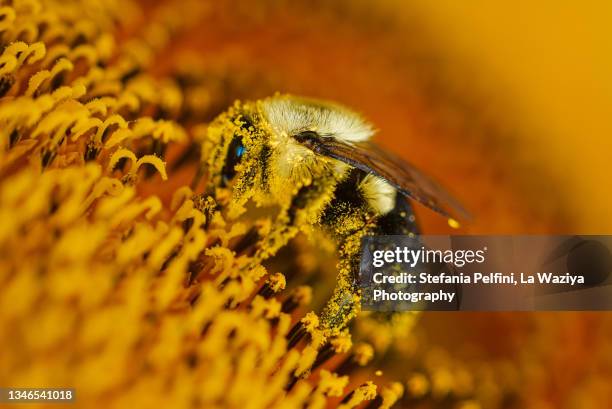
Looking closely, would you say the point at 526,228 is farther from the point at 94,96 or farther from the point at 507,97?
the point at 94,96

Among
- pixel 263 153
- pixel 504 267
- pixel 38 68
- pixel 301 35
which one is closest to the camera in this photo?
pixel 263 153

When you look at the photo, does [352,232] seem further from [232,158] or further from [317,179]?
[232,158]

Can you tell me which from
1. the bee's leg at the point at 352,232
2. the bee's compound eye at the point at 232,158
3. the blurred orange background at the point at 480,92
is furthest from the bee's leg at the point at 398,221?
the blurred orange background at the point at 480,92

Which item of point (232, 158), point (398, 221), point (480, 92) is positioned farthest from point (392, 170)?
point (480, 92)

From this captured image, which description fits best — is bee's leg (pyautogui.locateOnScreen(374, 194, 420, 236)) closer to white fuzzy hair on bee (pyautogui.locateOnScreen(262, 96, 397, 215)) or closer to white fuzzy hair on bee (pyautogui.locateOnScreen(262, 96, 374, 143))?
white fuzzy hair on bee (pyautogui.locateOnScreen(262, 96, 397, 215))

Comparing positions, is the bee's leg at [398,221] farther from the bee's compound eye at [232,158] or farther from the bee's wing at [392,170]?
the bee's compound eye at [232,158]

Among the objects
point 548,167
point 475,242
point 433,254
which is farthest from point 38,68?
point 548,167

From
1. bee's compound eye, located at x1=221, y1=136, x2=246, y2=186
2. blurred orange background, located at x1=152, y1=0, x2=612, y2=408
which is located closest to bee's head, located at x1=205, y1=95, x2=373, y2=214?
bee's compound eye, located at x1=221, y1=136, x2=246, y2=186
